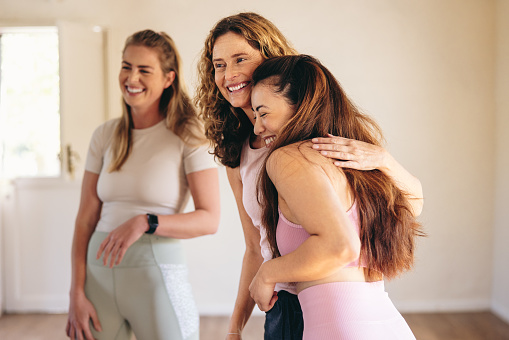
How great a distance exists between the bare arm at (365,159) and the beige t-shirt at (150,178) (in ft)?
2.74

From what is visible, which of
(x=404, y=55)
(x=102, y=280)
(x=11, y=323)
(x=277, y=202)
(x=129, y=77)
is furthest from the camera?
(x=404, y=55)

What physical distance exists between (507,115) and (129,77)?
11.4 ft

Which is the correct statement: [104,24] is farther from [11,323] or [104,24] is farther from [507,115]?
[507,115]

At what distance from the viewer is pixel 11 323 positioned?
165 inches

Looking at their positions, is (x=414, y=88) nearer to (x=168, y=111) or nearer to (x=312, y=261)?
(x=168, y=111)

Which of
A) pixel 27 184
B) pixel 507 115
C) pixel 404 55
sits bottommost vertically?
pixel 27 184

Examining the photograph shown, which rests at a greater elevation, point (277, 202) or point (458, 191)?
point (277, 202)

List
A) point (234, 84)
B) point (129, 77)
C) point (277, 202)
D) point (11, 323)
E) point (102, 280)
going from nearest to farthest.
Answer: point (277, 202) → point (234, 84) → point (102, 280) → point (129, 77) → point (11, 323)

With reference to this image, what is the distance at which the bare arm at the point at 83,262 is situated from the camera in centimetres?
180

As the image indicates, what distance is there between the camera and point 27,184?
444 cm

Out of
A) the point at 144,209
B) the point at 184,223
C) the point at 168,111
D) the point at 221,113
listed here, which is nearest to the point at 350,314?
the point at 221,113

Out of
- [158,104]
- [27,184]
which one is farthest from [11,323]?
[158,104]

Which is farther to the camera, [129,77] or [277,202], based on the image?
[129,77]

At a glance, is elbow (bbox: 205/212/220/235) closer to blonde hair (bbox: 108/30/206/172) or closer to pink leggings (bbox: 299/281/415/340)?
blonde hair (bbox: 108/30/206/172)
